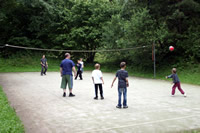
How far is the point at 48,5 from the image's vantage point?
30.9m

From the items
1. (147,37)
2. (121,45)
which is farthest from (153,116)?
(121,45)

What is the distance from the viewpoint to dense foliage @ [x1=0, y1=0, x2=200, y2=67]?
64.3 ft

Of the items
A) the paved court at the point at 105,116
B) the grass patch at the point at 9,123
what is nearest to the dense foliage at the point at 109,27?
the paved court at the point at 105,116

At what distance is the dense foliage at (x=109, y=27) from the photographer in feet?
64.3

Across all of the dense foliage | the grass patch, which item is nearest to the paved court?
the grass patch

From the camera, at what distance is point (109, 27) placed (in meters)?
25.6

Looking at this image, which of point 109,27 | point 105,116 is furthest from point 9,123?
point 109,27

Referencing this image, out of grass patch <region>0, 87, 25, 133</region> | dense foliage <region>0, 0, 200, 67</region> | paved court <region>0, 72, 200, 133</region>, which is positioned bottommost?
paved court <region>0, 72, 200, 133</region>

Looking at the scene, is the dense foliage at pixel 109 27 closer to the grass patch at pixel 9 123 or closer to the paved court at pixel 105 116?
the paved court at pixel 105 116

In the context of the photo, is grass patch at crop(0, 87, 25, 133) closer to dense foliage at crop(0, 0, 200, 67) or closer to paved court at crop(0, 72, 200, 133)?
paved court at crop(0, 72, 200, 133)

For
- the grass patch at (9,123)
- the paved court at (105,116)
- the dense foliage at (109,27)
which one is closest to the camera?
the grass patch at (9,123)

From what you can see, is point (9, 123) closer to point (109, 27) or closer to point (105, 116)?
point (105, 116)

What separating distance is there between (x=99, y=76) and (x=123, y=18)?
17.7 meters

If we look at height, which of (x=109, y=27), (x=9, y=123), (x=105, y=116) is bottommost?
(x=105, y=116)
